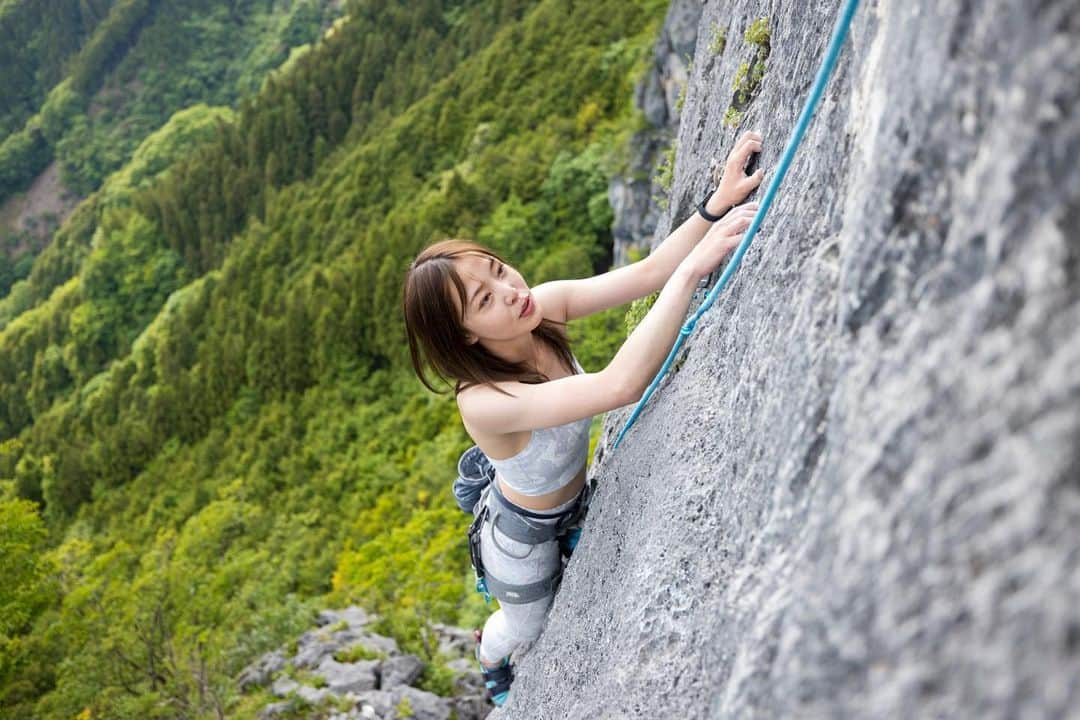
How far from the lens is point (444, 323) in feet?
8.97

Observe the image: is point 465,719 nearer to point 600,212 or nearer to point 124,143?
point 600,212

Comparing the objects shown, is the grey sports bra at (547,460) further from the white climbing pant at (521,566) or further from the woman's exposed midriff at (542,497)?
the white climbing pant at (521,566)

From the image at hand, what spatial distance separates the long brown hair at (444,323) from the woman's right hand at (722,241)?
2.60 ft

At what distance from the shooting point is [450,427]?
20.5m

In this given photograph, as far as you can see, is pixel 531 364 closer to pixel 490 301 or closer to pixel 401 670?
pixel 490 301

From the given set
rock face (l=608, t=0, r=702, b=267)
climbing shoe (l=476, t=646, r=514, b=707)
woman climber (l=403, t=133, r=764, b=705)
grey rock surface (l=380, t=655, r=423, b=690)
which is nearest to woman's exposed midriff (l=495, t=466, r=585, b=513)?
woman climber (l=403, t=133, r=764, b=705)

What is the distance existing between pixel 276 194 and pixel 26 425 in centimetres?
1975

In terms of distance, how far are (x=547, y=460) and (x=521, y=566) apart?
0.67 metres

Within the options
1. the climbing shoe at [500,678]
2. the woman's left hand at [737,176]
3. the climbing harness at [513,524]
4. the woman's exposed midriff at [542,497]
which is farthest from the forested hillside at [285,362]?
the woman's left hand at [737,176]

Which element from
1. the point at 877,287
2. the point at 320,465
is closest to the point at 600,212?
the point at 320,465

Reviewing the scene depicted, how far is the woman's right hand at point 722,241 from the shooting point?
8.08 ft

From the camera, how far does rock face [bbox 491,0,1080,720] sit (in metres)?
0.92

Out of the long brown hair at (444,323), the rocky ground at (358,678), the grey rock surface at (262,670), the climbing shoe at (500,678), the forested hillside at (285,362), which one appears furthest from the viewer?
the forested hillside at (285,362)

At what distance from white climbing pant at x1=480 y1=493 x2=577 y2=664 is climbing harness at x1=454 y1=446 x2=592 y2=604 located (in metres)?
0.02
